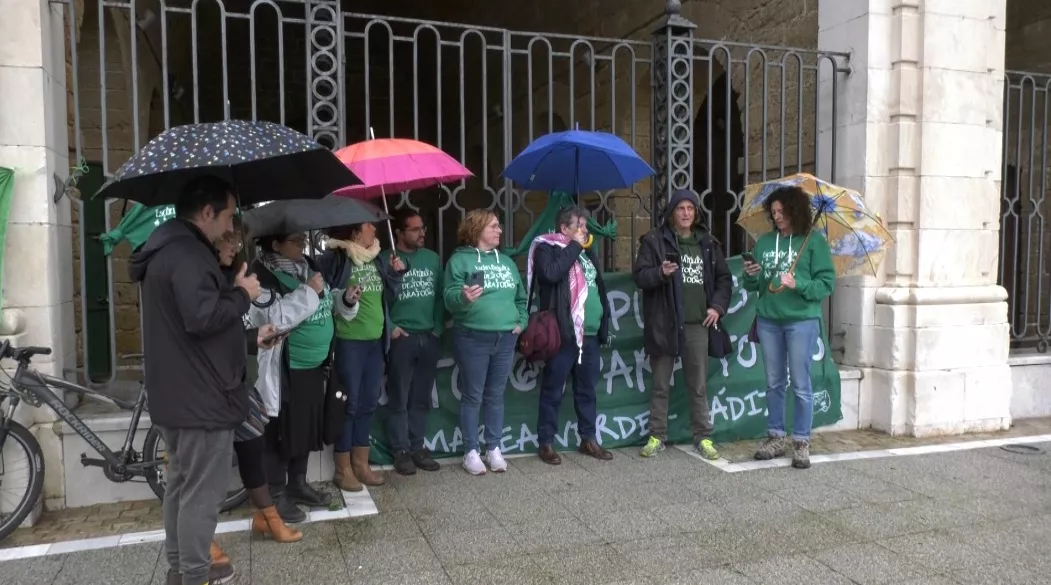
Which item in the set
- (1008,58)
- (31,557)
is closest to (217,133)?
(31,557)

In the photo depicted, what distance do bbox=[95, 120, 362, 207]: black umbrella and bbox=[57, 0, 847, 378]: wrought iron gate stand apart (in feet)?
4.12

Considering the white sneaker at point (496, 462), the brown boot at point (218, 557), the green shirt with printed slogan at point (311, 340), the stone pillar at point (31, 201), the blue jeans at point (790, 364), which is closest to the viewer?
the brown boot at point (218, 557)

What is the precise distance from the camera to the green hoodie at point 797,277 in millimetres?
5469

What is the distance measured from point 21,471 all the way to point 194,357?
2015 millimetres

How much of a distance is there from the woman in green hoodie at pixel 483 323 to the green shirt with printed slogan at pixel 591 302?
44 cm

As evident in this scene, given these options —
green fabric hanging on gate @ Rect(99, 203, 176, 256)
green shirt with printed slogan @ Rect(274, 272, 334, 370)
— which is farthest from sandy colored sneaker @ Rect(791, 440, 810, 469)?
green fabric hanging on gate @ Rect(99, 203, 176, 256)

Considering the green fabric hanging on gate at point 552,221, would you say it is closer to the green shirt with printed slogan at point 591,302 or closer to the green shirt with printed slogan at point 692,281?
the green shirt with printed slogan at point 591,302

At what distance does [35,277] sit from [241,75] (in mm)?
10022

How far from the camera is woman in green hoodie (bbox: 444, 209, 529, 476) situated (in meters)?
5.20

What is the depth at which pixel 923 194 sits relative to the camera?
21.2ft

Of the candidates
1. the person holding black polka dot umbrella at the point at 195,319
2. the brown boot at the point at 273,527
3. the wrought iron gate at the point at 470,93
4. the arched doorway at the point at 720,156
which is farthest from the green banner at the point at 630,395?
the arched doorway at the point at 720,156

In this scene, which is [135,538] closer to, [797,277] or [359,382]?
[359,382]

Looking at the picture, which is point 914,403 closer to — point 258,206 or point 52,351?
point 258,206

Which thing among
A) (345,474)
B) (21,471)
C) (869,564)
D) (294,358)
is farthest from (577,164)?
(21,471)
